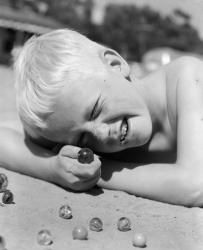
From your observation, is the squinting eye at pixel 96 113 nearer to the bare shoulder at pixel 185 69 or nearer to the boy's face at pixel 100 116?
the boy's face at pixel 100 116

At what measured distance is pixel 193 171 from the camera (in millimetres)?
1560

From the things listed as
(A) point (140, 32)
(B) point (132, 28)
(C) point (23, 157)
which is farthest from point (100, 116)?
(A) point (140, 32)

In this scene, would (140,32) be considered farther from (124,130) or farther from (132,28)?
(124,130)

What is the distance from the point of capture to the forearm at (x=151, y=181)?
1562mm

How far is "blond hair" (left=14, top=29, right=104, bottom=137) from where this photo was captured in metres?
1.59

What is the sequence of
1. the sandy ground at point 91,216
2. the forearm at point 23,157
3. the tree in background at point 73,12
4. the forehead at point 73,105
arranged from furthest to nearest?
the tree in background at point 73,12 → the forearm at point 23,157 → the forehead at point 73,105 → the sandy ground at point 91,216

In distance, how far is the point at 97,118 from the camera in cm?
158

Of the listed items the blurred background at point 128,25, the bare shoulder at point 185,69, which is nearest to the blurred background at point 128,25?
the blurred background at point 128,25

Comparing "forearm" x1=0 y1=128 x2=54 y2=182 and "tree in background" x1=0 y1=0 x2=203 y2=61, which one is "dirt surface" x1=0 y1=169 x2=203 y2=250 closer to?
"forearm" x1=0 y1=128 x2=54 y2=182

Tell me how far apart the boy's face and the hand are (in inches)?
2.0

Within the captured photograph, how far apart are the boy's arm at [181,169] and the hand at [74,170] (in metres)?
0.09

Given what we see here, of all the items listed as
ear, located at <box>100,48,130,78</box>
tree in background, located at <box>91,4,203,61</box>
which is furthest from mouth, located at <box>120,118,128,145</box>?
tree in background, located at <box>91,4,203,61</box>

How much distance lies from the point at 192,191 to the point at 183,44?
2399cm

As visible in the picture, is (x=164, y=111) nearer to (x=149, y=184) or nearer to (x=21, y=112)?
(x=149, y=184)
